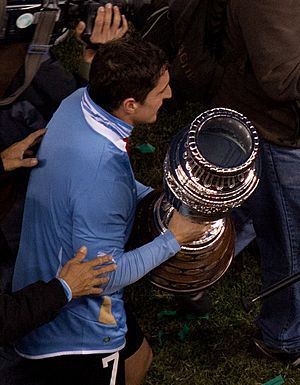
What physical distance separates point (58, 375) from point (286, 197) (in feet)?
3.43

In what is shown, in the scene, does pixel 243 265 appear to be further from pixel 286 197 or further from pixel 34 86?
pixel 34 86

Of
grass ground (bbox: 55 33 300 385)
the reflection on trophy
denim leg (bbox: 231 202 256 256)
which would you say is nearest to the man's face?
the reflection on trophy

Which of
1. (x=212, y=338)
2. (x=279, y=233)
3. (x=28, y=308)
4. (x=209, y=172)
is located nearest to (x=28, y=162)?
(x=28, y=308)

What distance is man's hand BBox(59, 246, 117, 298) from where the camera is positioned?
2.31 m

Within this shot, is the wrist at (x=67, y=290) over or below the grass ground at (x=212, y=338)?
over

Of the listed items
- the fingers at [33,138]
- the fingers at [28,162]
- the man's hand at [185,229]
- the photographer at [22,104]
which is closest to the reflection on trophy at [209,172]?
the man's hand at [185,229]

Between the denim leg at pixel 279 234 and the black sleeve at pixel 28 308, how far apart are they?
3.11 feet

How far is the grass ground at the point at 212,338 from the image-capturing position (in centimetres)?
348

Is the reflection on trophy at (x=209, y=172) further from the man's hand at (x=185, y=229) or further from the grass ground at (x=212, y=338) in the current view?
the grass ground at (x=212, y=338)

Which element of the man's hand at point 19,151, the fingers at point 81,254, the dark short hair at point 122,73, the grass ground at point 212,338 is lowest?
the grass ground at point 212,338

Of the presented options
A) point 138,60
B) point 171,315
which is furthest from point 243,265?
point 138,60

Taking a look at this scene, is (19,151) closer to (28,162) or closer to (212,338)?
(28,162)

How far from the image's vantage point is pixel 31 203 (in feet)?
8.12

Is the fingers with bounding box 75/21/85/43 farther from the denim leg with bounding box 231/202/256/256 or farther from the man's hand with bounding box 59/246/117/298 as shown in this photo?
the denim leg with bounding box 231/202/256/256
